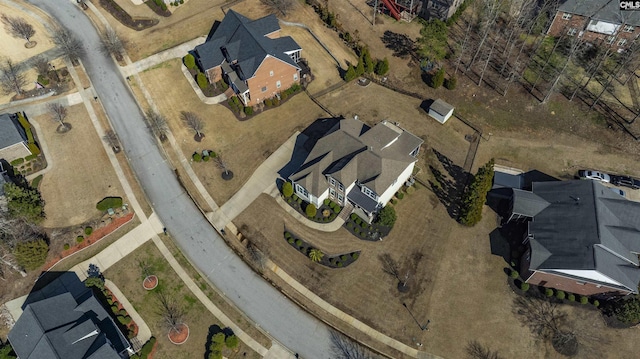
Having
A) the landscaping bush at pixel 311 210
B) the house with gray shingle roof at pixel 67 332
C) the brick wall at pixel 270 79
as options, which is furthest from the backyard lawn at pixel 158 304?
the brick wall at pixel 270 79

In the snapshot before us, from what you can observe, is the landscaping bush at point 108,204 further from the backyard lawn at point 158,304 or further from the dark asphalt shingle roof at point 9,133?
the dark asphalt shingle roof at point 9,133

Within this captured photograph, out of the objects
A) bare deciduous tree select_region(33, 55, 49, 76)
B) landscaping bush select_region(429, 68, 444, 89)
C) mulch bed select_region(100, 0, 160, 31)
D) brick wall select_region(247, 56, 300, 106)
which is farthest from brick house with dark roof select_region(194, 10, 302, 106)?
bare deciduous tree select_region(33, 55, 49, 76)

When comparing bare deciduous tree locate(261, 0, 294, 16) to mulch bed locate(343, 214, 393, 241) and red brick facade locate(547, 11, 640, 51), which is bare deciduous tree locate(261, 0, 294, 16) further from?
red brick facade locate(547, 11, 640, 51)

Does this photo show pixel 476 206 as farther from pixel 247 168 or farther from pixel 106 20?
pixel 106 20

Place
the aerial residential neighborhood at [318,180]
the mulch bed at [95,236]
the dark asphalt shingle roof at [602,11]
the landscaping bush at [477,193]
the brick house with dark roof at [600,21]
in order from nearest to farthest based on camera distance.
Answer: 1. the aerial residential neighborhood at [318,180]
2. the mulch bed at [95,236]
3. the landscaping bush at [477,193]
4. the dark asphalt shingle roof at [602,11]
5. the brick house with dark roof at [600,21]

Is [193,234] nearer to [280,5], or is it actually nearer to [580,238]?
[580,238]

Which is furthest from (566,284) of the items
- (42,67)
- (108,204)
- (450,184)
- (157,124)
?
(42,67)
